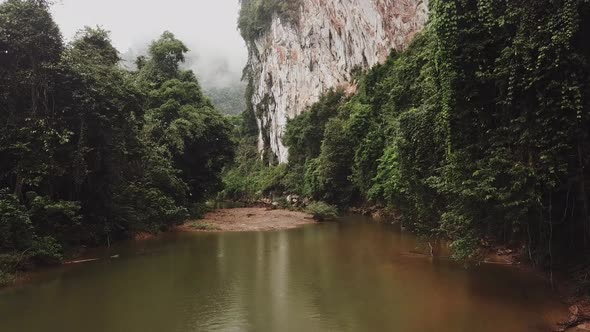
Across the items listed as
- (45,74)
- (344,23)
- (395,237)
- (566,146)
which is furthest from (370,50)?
(566,146)

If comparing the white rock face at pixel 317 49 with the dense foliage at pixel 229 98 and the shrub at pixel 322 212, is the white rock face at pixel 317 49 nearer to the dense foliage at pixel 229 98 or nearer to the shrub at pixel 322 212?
the shrub at pixel 322 212

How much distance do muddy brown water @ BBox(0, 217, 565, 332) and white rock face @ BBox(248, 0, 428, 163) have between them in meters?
21.3

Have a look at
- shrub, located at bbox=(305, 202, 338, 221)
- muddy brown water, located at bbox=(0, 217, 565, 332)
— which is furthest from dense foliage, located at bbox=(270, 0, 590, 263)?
shrub, located at bbox=(305, 202, 338, 221)

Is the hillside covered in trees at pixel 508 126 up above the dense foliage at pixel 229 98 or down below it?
below

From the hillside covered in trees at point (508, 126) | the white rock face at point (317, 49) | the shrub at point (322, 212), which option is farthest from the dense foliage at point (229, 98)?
the hillside covered in trees at point (508, 126)

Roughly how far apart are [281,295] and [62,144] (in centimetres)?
802

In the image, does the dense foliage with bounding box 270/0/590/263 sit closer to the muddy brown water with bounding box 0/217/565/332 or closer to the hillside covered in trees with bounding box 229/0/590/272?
the hillside covered in trees with bounding box 229/0/590/272

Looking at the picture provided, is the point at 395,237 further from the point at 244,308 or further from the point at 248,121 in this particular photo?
the point at 248,121

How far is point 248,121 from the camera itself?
61.4 metres

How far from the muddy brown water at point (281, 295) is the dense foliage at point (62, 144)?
1432 millimetres

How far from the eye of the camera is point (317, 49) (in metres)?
42.3

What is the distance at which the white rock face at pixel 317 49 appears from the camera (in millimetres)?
31406

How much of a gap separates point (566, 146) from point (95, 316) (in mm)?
7927

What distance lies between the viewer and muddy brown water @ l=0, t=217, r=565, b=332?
6625mm
